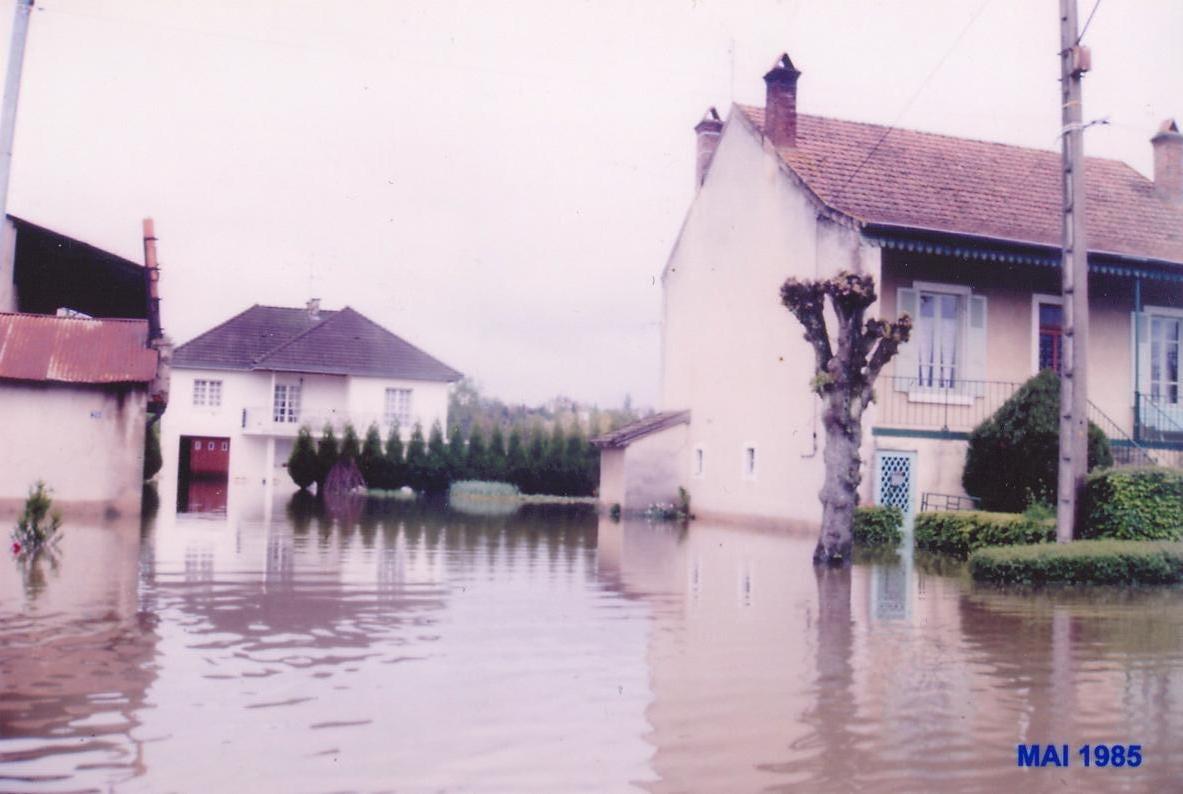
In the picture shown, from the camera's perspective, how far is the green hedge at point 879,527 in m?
20.9

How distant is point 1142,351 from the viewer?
79.8ft

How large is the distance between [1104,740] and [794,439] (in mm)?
17307

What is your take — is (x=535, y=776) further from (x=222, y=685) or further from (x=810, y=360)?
(x=810, y=360)

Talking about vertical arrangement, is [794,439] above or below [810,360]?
below

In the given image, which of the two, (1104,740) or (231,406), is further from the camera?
(231,406)

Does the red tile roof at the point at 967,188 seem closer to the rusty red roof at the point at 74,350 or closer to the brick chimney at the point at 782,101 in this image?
the brick chimney at the point at 782,101

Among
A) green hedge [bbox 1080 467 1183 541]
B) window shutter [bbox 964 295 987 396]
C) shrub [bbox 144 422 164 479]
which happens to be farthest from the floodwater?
shrub [bbox 144 422 164 479]

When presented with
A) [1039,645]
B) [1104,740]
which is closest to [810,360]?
[1039,645]

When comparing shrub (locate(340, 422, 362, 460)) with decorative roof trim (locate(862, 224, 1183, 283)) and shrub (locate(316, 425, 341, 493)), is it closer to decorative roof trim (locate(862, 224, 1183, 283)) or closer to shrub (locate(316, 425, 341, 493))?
shrub (locate(316, 425, 341, 493))

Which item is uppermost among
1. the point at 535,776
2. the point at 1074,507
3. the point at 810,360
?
the point at 810,360

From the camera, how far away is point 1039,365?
943 inches

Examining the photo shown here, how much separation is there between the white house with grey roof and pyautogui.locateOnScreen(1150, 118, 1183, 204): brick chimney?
3062 cm

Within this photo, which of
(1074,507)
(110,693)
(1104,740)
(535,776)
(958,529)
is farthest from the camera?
(958,529)

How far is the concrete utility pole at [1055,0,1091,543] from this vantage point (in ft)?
47.8
